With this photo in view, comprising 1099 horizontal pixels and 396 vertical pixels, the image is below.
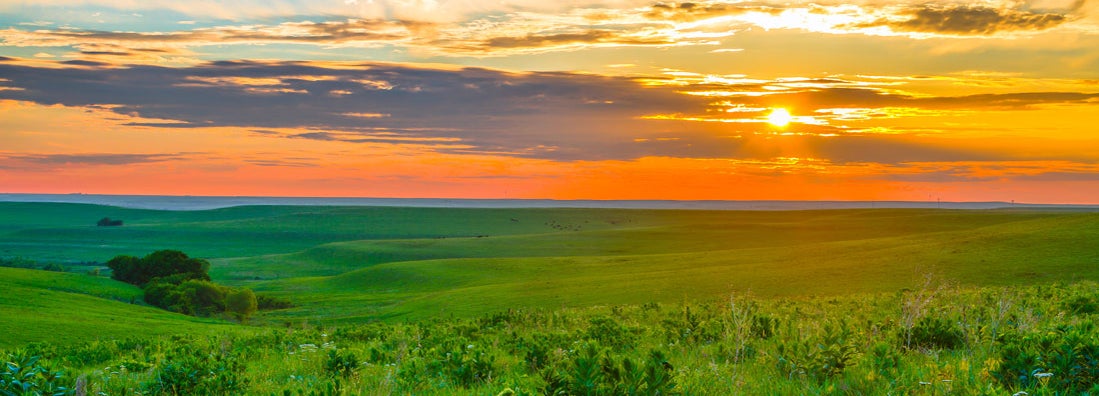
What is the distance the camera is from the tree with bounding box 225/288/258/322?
78475 mm

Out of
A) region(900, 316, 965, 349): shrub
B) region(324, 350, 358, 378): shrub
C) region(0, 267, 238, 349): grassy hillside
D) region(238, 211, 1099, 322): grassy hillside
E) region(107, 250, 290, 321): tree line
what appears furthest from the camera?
region(107, 250, 290, 321): tree line

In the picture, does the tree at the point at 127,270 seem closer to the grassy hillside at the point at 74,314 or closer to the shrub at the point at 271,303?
the grassy hillside at the point at 74,314

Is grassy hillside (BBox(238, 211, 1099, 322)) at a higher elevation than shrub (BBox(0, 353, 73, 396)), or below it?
below

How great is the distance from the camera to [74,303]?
208ft

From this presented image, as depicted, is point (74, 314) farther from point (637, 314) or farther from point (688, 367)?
point (688, 367)

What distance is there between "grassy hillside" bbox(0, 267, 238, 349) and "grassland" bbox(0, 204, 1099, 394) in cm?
29

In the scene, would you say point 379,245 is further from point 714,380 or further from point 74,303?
point 714,380

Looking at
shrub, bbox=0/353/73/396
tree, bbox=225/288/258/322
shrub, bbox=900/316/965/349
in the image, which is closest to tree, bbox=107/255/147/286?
tree, bbox=225/288/258/322

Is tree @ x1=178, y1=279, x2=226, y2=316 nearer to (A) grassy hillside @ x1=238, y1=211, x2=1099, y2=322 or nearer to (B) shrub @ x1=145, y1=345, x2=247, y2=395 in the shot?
(A) grassy hillside @ x1=238, y1=211, x2=1099, y2=322

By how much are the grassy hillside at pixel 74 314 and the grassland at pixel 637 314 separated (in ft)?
0.94

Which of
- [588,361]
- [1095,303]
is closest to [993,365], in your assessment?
[588,361]

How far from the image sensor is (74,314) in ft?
180

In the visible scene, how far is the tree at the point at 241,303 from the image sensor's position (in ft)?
257

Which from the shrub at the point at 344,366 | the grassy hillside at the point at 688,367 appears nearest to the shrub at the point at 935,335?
the grassy hillside at the point at 688,367
